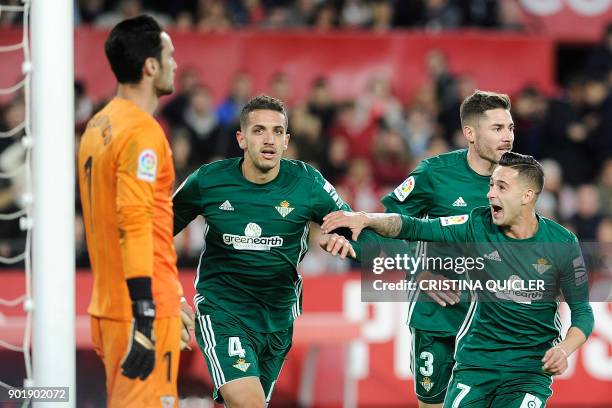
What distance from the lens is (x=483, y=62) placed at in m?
15.2

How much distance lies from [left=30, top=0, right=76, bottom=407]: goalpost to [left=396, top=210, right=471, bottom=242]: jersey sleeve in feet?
5.99

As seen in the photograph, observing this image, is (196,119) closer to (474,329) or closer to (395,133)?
(395,133)

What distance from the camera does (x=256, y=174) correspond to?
685 cm

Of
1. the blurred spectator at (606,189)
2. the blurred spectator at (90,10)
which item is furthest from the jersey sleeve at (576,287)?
the blurred spectator at (90,10)

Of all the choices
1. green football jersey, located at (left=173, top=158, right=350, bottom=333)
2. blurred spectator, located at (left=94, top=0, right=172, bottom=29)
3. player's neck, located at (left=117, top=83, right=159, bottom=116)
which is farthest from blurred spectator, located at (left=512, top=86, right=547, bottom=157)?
player's neck, located at (left=117, top=83, right=159, bottom=116)

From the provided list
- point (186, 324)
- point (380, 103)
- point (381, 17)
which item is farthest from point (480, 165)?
point (381, 17)

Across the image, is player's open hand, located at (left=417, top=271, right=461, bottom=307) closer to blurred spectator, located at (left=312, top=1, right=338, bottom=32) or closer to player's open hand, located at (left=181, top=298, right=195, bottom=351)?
player's open hand, located at (left=181, top=298, right=195, bottom=351)

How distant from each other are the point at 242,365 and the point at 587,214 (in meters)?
6.76

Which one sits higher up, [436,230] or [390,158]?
[390,158]

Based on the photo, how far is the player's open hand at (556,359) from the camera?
5.98 meters

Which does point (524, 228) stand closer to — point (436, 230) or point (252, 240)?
point (436, 230)

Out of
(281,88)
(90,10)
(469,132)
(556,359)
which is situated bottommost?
(556,359)

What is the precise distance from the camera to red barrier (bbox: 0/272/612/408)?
1112 centimetres

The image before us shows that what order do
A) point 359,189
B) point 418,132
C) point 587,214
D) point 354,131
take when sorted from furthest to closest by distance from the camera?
point 354,131 → point 418,132 → point 359,189 → point 587,214
